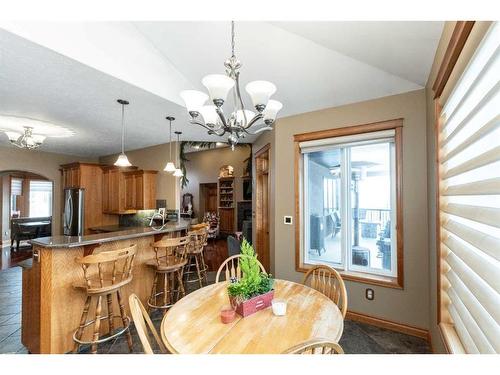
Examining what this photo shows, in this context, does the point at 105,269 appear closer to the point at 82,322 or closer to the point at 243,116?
the point at 82,322

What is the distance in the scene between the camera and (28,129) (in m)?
3.88

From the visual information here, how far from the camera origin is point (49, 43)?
1821 millimetres

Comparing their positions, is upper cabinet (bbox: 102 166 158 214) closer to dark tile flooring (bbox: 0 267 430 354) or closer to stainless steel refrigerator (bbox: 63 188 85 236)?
stainless steel refrigerator (bbox: 63 188 85 236)

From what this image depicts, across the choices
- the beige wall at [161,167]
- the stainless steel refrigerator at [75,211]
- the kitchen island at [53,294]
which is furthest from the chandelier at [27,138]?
the kitchen island at [53,294]

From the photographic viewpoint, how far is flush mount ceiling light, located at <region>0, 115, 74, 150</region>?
371 cm

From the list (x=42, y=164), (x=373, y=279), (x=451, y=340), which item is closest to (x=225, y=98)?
(x=451, y=340)

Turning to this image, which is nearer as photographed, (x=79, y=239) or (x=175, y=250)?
(x=79, y=239)

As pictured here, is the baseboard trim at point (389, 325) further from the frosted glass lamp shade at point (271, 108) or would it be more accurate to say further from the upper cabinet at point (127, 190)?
the upper cabinet at point (127, 190)

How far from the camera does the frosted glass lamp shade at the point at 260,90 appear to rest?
166cm

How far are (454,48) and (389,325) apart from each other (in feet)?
8.50

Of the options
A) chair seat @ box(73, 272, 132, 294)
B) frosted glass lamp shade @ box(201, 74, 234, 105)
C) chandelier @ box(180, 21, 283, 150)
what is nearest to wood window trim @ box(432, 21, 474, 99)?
chandelier @ box(180, 21, 283, 150)

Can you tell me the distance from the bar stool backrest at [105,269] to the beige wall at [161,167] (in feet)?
8.53
